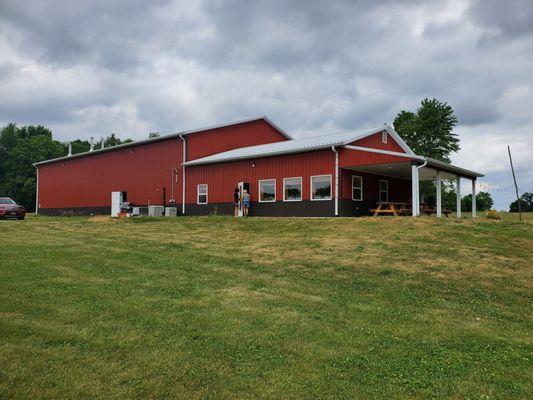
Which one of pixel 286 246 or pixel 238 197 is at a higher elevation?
pixel 238 197

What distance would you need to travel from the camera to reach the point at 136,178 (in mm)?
30609

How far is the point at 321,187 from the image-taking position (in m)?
21.6

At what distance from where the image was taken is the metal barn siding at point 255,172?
21734 mm

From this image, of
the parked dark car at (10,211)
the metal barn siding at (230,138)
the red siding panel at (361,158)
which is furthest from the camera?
the metal barn siding at (230,138)

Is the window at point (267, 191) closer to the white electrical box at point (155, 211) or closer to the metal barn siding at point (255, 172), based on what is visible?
the metal barn siding at point (255, 172)

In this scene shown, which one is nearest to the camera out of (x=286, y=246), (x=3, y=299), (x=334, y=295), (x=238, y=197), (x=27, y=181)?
(x=3, y=299)

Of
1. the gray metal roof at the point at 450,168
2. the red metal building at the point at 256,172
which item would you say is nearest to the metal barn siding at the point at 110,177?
the red metal building at the point at 256,172

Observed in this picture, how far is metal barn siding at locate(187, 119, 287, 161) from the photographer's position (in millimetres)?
28172

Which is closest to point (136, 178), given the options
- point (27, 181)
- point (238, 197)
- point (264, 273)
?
point (238, 197)

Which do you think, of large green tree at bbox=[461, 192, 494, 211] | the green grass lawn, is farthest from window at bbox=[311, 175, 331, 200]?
large green tree at bbox=[461, 192, 494, 211]

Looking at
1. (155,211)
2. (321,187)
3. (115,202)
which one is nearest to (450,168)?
(321,187)

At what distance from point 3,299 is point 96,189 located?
28558 millimetres

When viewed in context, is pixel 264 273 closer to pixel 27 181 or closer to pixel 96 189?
pixel 96 189

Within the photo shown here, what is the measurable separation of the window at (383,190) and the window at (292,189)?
492 centimetres
